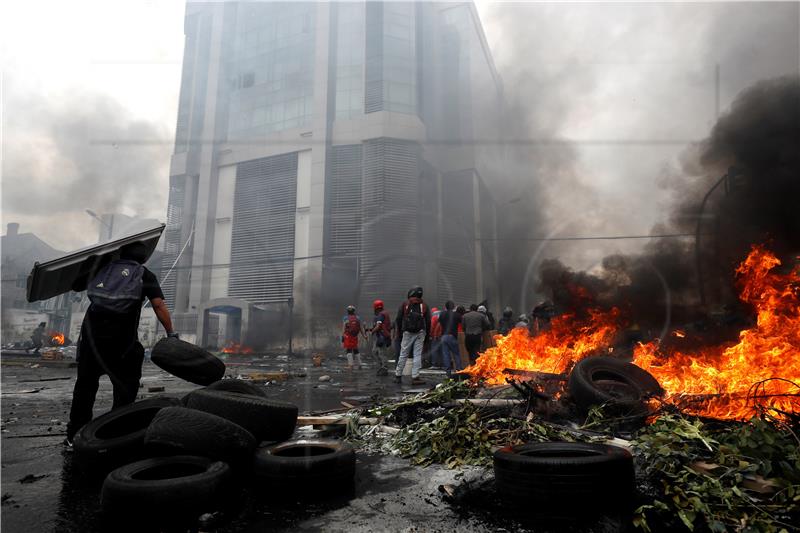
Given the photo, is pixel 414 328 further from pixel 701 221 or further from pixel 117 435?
pixel 701 221

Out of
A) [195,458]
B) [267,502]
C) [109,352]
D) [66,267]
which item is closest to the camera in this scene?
[267,502]

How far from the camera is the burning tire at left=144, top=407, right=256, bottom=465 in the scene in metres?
2.72

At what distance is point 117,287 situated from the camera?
3697 mm

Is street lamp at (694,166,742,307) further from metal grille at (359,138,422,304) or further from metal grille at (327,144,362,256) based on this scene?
metal grille at (327,144,362,256)

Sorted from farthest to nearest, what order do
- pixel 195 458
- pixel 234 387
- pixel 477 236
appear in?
pixel 477 236, pixel 234 387, pixel 195 458

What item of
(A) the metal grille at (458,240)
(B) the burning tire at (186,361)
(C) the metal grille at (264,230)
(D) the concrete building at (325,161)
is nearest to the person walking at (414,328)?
(B) the burning tire at (186,361)

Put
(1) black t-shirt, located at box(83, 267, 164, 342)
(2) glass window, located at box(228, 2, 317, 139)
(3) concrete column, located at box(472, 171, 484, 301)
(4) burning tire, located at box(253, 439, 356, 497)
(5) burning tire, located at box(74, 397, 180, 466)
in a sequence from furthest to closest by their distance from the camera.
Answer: (3) concrete column, located at box(472, 171, 484, 301)
(2) glass window, located at box(228, 2, 317, 139)
(1) black t-shirt, located at box(83, 267, 164, 342)
(5) burning tire, located at box(74, 397, 180, 466)
(4) burning tire, located at box(253, 439, 356, 497)

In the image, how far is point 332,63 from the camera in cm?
2523

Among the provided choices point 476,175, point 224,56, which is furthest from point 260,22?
point 476,175

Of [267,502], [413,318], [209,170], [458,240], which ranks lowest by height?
[267,502]

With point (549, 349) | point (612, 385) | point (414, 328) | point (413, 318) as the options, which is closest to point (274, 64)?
point (413, 318)

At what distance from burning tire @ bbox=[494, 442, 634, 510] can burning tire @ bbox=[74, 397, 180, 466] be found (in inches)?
105

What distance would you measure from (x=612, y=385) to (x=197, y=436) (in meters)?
4.25

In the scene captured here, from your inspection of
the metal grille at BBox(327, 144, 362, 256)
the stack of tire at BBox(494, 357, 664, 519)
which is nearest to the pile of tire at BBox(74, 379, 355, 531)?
the stack of tire at BBox(494, 357, 664, 519)
